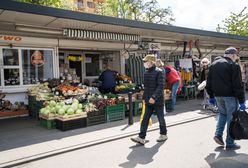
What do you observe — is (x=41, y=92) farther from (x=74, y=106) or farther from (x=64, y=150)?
(x=64, y=150)

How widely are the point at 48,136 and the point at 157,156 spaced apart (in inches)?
114

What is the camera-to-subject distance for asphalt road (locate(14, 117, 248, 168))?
432 cm

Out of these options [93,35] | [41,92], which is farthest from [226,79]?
[41,92]

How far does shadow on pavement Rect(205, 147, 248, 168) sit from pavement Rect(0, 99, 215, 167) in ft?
7.22

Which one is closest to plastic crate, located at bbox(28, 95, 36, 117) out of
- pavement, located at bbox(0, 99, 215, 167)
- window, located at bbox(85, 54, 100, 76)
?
pavement, located at bbox(0, 99, 215, 167)

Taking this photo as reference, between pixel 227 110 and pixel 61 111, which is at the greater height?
pixel 227 110

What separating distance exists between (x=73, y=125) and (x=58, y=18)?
3076 mm

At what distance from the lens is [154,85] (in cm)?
539

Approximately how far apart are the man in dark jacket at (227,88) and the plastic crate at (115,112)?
3.48 meters

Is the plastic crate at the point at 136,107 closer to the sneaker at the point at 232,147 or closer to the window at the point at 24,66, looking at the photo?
the window at the point at 24,66

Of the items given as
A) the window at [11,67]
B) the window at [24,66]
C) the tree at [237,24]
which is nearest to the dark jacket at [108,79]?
the window at [24,66]

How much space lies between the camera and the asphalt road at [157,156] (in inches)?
170

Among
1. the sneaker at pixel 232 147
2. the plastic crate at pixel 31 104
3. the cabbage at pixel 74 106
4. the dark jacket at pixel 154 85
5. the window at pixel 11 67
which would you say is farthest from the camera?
the window at pixel 11 67

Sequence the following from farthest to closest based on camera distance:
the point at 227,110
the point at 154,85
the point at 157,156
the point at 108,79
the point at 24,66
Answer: the point at 108,79, the point at 24,66, the point at 154,85, the point at 227,110, the point at 157,156
